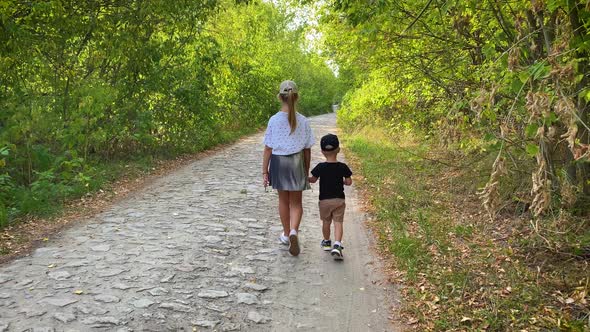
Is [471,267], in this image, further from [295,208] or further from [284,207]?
[284,207]

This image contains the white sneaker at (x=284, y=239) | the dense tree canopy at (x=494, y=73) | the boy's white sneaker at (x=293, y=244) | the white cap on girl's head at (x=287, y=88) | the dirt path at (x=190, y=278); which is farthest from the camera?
the white sneaker at (x=284, y=239)

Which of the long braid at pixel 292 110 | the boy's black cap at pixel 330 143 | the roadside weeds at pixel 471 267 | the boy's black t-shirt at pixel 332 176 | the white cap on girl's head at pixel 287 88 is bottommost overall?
the roadside weeds at pixel 471 267

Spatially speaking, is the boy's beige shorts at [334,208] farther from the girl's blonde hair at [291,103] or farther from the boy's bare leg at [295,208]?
the girl's blonde hair at [291,103]

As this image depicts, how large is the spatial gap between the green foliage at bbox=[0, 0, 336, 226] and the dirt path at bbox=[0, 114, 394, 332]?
173 cm

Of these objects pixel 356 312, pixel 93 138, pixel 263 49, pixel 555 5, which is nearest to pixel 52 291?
pixel 356 312

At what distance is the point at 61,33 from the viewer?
9.34 m

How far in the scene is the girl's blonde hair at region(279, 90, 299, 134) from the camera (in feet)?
18.5

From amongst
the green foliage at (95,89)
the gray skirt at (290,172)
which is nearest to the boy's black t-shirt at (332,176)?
the gray skirt at (290,172)

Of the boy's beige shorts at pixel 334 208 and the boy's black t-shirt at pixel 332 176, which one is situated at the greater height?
the boy's black t-shirt at pixel 332 176

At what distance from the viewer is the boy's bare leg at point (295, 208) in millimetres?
5980

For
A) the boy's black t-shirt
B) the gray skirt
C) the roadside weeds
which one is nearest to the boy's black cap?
the boy's black t-shirt

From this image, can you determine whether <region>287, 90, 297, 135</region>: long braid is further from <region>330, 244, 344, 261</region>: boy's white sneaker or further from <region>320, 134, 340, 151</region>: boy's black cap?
<region>330, 244, 344, 261</region>: boy's white sneaker

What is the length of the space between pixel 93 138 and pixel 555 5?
884 cm

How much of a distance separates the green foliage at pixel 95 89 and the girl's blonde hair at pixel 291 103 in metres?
4.36
